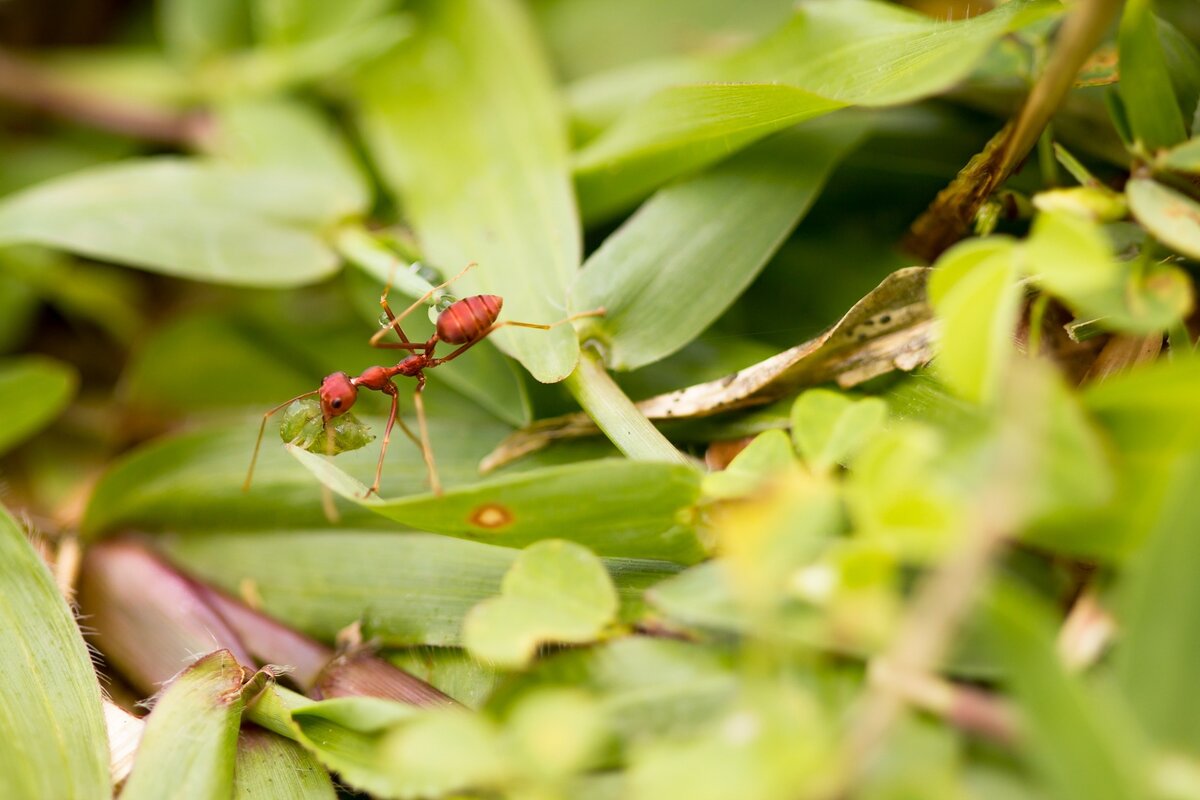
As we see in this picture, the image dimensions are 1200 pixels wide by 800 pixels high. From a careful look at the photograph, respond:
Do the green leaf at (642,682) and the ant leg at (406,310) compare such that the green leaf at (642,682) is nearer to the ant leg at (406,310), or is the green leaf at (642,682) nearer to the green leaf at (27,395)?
the ant leg at (406,310)

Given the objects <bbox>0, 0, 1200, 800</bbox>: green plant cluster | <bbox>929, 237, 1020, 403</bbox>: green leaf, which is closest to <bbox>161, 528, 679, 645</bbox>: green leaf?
<bbox>0, 0, 1200, 800</bbox>: green plant cluster

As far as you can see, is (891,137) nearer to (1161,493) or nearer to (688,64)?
(688,64)

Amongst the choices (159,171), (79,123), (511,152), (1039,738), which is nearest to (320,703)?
(1039,738)

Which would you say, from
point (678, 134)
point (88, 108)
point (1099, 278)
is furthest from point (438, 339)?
point (88, 108)

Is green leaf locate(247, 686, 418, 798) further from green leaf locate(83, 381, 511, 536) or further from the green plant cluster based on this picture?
green leaf locate(83, 381, 511, 536)

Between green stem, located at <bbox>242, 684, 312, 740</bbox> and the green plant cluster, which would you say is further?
green stem, located at <bbox>242, 684, 312, 740</bbox>

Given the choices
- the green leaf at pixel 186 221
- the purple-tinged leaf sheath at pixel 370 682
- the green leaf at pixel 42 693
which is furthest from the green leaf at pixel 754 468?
the green leaf at pixel 186 221

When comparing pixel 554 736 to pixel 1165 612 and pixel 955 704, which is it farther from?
pixel 1165 612
